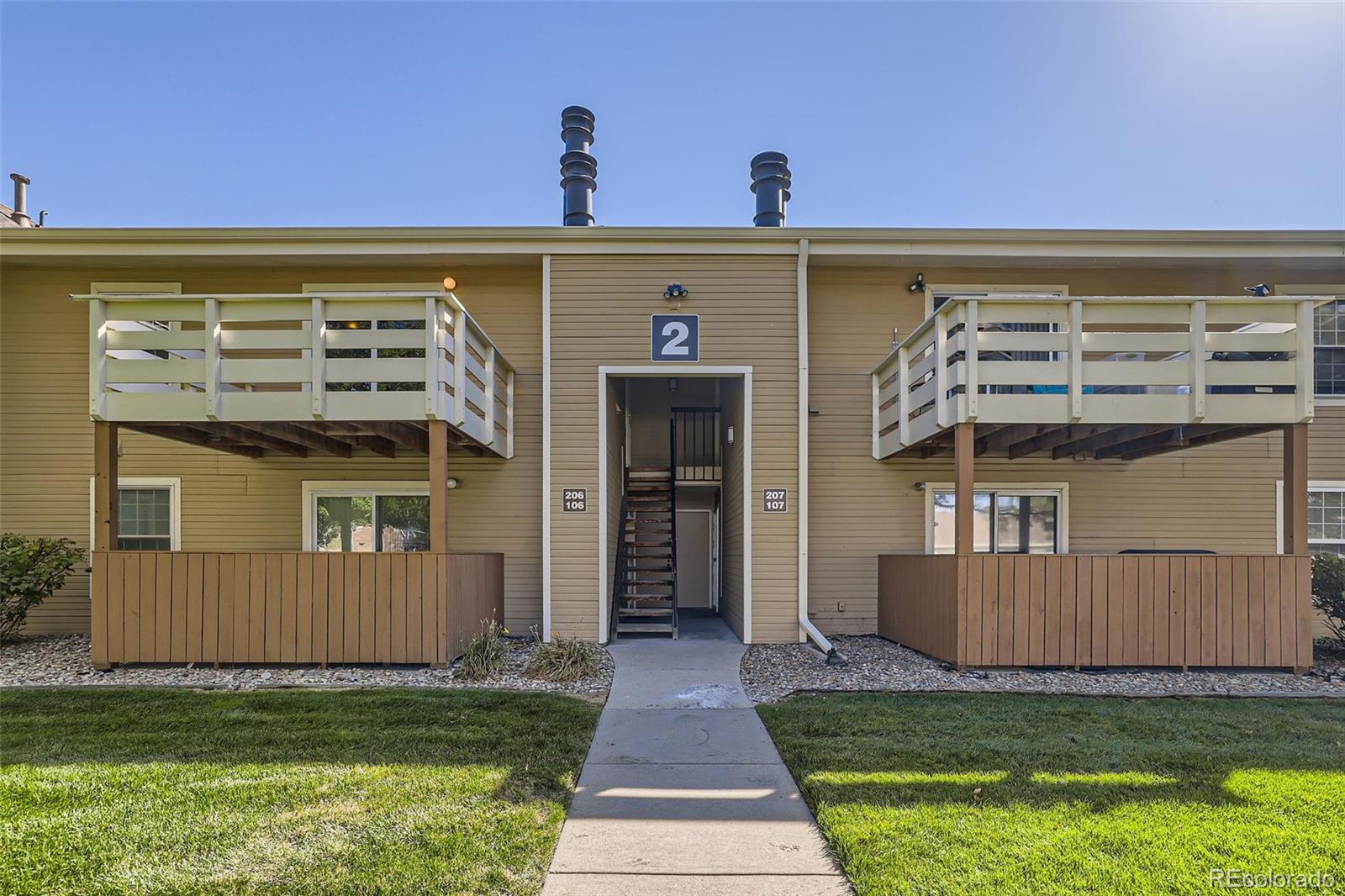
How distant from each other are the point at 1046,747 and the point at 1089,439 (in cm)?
460

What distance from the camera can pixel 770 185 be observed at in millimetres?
9773

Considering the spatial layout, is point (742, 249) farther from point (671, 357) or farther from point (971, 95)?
point (971, 95)

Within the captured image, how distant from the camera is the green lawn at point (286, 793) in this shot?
2740 mm

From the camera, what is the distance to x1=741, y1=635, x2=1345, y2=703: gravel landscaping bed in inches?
228

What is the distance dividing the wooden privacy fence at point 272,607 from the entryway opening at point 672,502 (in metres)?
2.38

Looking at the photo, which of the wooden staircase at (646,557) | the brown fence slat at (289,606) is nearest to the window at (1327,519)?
the wooden staircase at (646,557)

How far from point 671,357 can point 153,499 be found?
687 cm

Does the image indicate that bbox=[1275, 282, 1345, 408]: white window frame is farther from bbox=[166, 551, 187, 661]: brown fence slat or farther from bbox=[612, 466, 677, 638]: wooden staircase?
bbox=[166, 551, 187, 661]: brown fence slat

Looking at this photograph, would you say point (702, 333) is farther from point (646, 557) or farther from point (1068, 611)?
point (1068, 611)

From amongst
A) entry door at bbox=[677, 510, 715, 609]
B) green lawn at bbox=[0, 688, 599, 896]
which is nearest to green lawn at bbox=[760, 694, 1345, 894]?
green lawn at bbox=[0, 688, 599, 896]

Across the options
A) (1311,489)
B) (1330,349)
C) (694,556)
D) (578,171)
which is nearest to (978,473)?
(1311,489)

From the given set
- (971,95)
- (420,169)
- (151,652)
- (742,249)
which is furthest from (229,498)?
(971,95)

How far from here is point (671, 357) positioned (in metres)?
8.23

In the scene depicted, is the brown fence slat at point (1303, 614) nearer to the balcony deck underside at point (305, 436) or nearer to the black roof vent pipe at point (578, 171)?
the balcony deck underside at point (305, 436)
